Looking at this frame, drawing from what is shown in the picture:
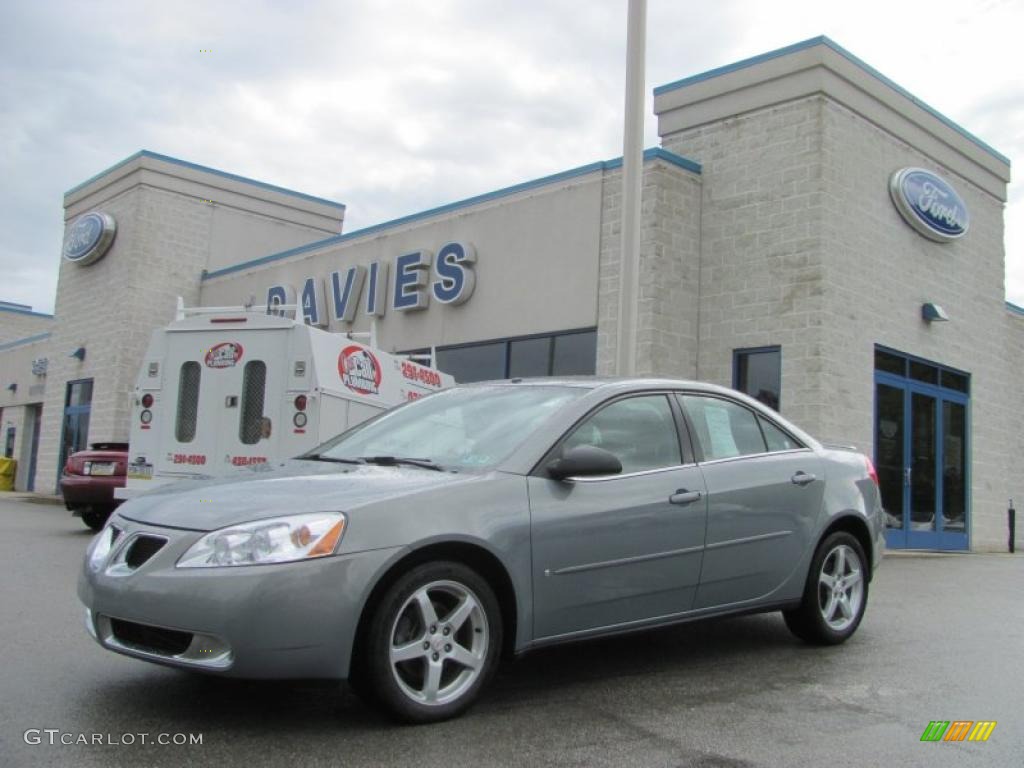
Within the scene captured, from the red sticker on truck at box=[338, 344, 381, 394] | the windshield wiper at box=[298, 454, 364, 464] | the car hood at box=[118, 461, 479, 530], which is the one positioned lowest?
the car hood at box=[118, 461, 479, 530]

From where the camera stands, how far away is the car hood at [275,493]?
13.2ft

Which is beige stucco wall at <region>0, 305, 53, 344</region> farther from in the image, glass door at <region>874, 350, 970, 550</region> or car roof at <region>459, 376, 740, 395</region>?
car roof at <region>459, 376, 740, 395</region>

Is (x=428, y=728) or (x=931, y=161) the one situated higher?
(x=931, y=161)

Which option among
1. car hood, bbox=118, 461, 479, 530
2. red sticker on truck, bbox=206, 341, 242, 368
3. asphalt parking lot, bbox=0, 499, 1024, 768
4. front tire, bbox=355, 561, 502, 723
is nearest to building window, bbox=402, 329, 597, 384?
red sticker on truck, bbox=206, 341, 242, 368

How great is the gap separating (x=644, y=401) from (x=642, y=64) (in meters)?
6.70

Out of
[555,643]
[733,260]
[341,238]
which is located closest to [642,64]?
[733,260]

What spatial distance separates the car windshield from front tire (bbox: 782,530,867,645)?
1950 mm

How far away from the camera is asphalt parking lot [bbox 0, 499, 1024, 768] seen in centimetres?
379

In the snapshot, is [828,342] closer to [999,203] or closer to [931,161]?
[931,161]

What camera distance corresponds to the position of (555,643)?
4.57 m

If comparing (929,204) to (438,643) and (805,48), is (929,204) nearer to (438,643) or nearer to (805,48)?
(805,48)

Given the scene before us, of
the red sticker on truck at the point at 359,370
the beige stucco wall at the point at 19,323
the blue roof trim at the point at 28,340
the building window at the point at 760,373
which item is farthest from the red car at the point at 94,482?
the beige stucco wall at the point at 19,323

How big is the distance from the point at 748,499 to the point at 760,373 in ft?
30.0

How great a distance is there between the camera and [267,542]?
12.7 ft
